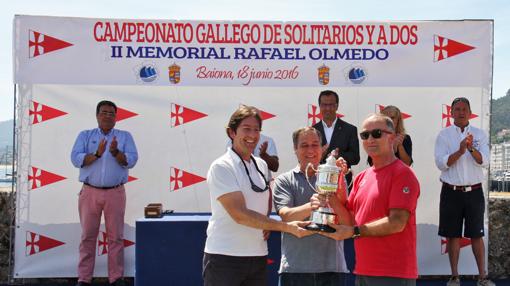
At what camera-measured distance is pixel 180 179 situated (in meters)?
5.47

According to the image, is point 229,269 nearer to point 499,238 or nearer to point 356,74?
point 356,74

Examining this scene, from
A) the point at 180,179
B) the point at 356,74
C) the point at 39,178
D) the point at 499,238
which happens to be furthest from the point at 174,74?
the point at 499,238

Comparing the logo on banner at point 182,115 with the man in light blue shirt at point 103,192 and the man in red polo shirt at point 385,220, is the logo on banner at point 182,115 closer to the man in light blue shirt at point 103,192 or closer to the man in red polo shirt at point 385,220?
the man in light blue shirt at point 103,192

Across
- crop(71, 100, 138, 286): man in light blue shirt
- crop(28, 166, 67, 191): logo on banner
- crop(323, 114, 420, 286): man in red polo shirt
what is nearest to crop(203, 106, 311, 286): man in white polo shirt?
crop(323, 114, 420, 286): man in red polo shirt

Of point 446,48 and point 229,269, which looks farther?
point 446,48

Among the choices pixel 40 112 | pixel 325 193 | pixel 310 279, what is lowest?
pixel 310 279

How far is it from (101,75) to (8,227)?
1729mm

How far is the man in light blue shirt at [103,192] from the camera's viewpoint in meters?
5.05

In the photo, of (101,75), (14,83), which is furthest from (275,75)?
(14,83)

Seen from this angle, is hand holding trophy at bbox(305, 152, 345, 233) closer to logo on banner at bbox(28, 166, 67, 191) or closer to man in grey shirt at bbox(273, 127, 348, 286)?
man in grey shirt at bbox(273, 127, 348, 286)

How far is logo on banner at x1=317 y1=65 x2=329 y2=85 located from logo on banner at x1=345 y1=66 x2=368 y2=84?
19 centimetres

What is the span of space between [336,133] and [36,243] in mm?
3053

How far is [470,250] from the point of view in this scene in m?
5.55

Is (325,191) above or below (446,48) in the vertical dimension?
below
